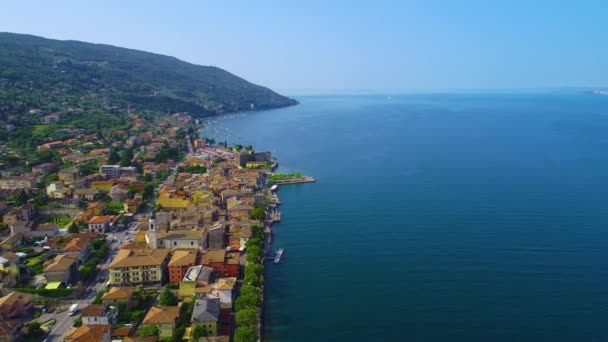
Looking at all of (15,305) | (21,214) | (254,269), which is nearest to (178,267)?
(254,269)

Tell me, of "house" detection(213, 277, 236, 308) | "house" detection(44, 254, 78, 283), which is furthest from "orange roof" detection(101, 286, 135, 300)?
"house" detection(213, 277, 236, 308)

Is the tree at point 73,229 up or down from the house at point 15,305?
up

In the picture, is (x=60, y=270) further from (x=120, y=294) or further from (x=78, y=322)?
(x=78, y=322)

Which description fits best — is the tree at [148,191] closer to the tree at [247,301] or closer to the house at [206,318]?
the tree at [247,301]

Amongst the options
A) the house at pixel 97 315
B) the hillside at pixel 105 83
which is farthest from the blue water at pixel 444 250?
the hillside at pixel 105 83

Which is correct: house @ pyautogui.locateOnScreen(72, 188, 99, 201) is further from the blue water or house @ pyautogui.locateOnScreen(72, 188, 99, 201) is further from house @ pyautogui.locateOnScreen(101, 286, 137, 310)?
house @ pyautogui.locateOnScreen(101, 286, 137, 310)
